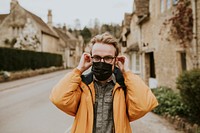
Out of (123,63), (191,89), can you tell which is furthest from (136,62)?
(123,63)

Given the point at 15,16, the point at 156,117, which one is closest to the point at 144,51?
the point at 156,117

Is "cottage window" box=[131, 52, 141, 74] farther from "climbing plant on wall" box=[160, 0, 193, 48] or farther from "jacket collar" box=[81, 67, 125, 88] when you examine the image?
"jacket collar" box=[81, 67, 125, 88]

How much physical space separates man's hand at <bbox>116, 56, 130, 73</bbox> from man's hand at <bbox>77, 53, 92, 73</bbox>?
27cm

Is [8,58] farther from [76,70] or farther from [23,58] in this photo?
[76,70]

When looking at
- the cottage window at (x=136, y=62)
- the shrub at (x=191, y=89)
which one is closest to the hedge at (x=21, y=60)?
A: the cottage window at (x=136, y=62)

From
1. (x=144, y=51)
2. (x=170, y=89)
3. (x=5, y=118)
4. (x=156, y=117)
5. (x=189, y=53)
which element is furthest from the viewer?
(x=144, y=51)

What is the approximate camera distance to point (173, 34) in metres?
12.1

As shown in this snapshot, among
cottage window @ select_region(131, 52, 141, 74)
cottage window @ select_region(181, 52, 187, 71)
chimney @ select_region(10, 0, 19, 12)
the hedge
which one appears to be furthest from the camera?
chimney @ select_region(10, 0, 19, 12)

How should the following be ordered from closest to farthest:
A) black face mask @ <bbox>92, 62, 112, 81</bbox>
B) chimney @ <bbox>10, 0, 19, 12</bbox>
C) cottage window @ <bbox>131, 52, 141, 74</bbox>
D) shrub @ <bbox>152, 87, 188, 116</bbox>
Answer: black face mask @ <bbox>92, 62, 112, 81</bbox>, shrub @ <bbox>152, 87, 188, 116</bbox>, cottage window @ <bbox>131, 52, 141, 74</bbox>, chimney @ <bbox>10, 0, 19, 12</bbox>

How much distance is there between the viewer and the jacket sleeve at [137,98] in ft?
7.86

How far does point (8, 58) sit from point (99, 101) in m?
24.5

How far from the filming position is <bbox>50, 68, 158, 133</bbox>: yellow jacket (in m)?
2.37

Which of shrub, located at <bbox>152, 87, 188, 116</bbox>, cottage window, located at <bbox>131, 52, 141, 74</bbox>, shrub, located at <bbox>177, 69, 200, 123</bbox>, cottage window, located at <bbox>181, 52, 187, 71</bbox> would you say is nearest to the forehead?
shrub, located at <bbox>177, 69, 200, 123</bbox>

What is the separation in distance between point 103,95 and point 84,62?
37cm
